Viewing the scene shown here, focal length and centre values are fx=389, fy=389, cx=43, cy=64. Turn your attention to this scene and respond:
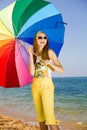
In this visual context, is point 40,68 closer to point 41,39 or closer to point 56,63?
point 56,63

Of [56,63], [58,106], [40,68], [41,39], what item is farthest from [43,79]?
[58,106]

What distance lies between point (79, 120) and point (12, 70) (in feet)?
23.4

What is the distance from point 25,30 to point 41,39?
56cm

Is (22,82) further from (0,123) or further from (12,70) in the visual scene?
(0,123)

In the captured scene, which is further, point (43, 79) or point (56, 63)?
point (56, 63)

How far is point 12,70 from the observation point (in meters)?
6.01

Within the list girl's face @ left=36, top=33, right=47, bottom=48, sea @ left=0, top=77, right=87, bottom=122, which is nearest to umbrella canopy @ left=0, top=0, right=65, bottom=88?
girl's face @ left=36, top=33, right=47, bottom=48

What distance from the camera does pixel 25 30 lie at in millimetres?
5812

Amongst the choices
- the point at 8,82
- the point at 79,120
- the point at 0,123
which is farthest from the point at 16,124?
the point at 8,82

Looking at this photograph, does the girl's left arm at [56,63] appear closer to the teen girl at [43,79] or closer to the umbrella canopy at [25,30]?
the teen girl at [43,79]

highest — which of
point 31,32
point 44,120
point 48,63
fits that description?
point 31,32

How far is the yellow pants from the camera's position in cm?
509

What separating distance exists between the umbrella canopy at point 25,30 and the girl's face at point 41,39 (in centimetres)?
49

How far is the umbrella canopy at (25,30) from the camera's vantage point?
19.3 ft
